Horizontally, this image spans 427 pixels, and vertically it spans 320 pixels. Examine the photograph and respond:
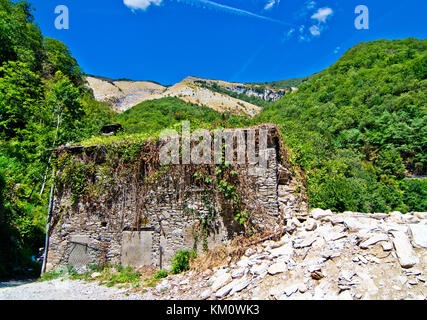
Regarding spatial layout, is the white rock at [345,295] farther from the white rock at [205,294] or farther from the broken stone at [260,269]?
the white rock at [205,294]

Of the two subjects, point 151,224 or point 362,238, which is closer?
point 362,238

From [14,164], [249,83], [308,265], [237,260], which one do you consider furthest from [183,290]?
[249,83]

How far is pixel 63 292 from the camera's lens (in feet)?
16.5

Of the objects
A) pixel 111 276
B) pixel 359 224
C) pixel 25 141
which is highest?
pixel 25 141

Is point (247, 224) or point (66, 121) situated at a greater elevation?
point (66, 121)

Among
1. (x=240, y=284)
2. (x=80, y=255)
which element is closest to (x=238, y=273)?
(x=240, y=284)

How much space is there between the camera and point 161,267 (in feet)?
19.3

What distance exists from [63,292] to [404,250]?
23.9ft

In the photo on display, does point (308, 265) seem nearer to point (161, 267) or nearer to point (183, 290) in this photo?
point (183, 290)

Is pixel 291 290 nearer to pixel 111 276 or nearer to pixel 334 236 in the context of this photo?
pixel 334 236

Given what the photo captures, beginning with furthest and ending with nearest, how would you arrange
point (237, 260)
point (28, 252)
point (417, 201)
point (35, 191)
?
point (417, 201)
point (35, 191)
point (28, 252)
point (237, 260)

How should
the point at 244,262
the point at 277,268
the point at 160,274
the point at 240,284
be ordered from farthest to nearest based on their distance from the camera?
the point at 160,274
the point at 244,262
the point at 240,284
the point at 277,268

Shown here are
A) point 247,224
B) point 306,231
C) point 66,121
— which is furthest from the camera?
point 66,121
